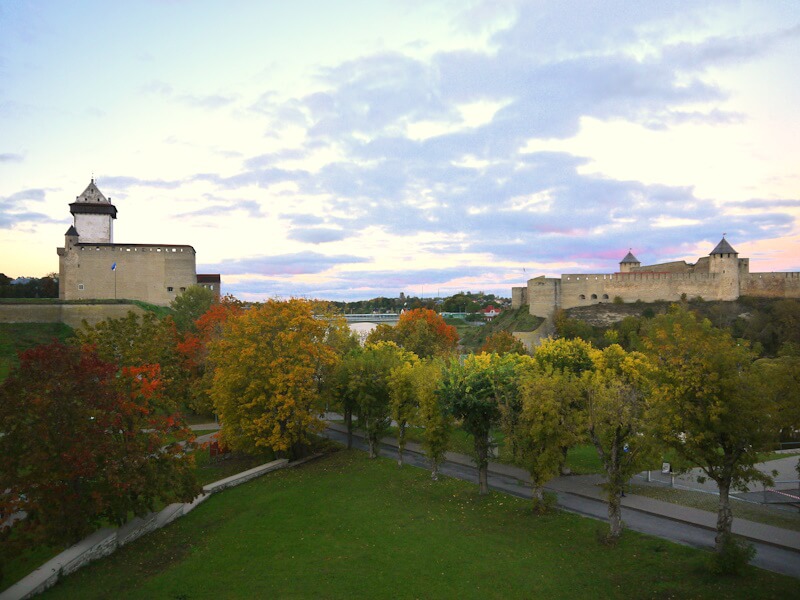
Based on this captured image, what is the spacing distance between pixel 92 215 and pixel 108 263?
253 inches

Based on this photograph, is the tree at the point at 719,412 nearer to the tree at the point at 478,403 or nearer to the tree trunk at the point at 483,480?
the tree at the point at 478,403

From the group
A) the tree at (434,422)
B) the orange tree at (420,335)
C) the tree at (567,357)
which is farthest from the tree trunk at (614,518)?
the orange tree at (420,335)

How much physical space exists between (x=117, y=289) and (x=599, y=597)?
2219 inches

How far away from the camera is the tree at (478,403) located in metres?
19.7

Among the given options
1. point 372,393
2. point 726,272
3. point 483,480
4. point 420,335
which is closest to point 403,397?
point 372,393

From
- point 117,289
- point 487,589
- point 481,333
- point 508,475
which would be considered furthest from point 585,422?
point 481,333

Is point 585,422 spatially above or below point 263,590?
above

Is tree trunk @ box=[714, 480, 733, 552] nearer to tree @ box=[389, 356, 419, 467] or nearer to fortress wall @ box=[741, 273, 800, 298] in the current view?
tree @ box=[389, 356, 419, 467]

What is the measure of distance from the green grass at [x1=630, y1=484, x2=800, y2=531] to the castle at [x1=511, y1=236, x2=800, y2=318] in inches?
2021

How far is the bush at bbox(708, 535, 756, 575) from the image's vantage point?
12.0 m

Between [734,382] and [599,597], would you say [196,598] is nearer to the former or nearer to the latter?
[599,597]

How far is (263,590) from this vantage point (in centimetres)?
1324

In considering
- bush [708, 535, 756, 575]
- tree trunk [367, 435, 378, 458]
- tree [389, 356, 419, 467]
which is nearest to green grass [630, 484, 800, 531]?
bush [708, 535, 756, 575]

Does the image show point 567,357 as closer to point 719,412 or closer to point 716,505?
point 716,505
